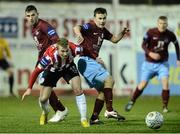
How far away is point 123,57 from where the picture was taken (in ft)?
75.2

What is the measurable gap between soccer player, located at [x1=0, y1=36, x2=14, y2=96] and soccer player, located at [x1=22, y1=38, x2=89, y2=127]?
10.1 metres

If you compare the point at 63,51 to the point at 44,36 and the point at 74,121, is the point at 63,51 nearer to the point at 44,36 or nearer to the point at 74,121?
the point at 44,36

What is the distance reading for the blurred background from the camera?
22.6m

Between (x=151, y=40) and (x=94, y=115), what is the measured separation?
4.32m

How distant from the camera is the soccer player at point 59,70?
11562mm

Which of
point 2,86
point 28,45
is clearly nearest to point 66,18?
point 28,45

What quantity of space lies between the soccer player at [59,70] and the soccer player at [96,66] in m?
0.59

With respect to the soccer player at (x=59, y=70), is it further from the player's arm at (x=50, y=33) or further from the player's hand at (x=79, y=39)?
the player's arm at (x=50, y=33)

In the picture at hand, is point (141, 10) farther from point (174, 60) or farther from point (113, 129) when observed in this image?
point (113, 129)

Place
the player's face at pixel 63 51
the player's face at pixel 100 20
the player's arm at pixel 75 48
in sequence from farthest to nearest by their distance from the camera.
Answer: the player's face at pixel 100 20
the player's arm at pixel 75 48
the player's face at pixel 63 51

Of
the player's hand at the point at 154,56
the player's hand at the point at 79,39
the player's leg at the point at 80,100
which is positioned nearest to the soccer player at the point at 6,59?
the player's hand at the point at 154,56

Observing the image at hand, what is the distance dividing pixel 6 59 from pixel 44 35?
9.81m

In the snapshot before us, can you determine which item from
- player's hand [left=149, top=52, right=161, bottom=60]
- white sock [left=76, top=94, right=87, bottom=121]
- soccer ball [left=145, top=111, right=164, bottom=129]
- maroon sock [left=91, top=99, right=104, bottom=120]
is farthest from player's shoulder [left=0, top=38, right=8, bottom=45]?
soccer ball [left=145, top=111, right=164, bottom=129]

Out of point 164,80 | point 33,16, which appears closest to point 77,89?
point 33,16
